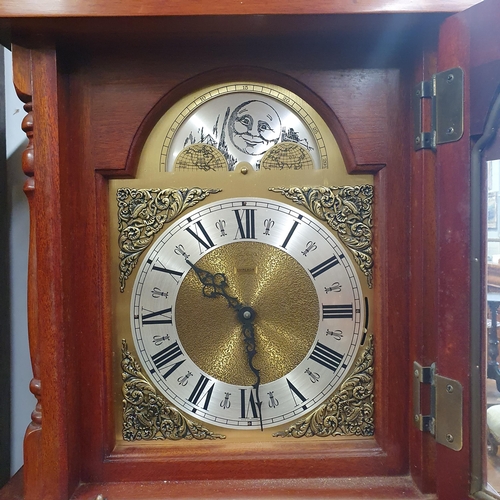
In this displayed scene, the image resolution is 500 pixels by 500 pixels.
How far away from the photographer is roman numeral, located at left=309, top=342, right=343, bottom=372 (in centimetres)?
85

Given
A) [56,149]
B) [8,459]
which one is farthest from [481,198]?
[8,459]

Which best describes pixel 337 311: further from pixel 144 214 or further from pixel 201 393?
pixel 144 214

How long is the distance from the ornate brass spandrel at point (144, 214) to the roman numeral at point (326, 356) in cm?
38

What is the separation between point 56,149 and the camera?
2.48ft

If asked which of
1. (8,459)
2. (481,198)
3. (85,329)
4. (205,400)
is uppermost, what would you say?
(481,198)

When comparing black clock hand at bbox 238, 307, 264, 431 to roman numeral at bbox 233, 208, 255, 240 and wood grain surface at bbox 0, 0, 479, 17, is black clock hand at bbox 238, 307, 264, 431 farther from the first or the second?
wood grain surface at bbox 0, 0, 479, 17

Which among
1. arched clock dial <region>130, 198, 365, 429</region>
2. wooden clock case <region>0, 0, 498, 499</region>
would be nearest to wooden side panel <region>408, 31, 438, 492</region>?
wooden clock case <region>0, 0, 498, 499</region>

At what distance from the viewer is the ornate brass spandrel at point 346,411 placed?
0.85 m

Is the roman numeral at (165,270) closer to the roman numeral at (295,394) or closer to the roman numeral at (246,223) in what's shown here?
the roman numeral at (246,223)

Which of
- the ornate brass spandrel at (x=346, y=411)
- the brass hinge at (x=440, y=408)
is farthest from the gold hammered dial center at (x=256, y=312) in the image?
the brass hinge at (x=440, y=408)

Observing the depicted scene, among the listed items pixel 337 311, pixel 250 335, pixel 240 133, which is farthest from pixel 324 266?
pixel 240 133

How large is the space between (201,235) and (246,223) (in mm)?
93

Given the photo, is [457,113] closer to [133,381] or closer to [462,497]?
[462,497]

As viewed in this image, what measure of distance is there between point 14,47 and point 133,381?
2.13 ft
